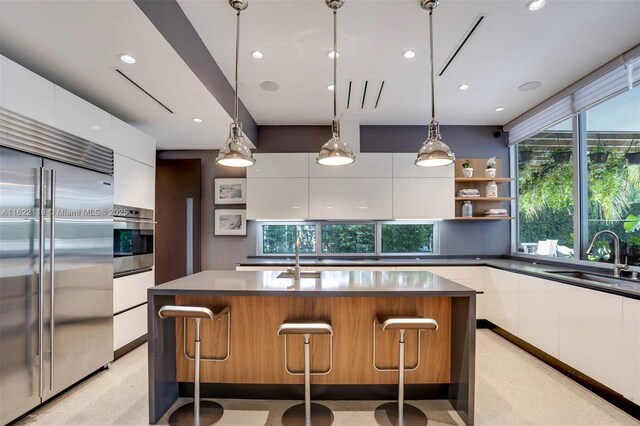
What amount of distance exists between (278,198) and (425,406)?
285 centimetres

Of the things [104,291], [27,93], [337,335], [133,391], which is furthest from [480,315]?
[27,93]

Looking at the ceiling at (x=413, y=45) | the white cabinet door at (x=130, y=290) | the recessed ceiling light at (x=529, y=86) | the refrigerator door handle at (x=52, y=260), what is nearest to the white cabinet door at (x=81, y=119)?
the refrigerator door handle at (x=52, y=260)

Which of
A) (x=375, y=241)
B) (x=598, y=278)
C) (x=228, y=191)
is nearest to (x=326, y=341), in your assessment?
(x=375, y=241)

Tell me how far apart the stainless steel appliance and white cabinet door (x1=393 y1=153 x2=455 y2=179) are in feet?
10.8

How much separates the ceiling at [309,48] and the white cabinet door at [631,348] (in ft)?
6.86

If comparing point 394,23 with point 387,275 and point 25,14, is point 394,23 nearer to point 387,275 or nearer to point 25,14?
point 387,275

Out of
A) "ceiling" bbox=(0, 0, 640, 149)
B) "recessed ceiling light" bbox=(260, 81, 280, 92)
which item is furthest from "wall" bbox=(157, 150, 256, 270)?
"recessed ceiling light" bbox=(260, 81, 280, 92)

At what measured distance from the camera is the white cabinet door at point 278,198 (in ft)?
13.8

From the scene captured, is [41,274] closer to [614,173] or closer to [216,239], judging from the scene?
[216,239]

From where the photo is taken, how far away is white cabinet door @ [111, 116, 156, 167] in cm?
300

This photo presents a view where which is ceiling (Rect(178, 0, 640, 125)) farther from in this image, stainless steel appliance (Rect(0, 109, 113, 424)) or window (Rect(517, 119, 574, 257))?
stainless steel appliance (Rect(0, 109, 113, 424))

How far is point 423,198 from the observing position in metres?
4.25

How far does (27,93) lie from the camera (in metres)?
2.11

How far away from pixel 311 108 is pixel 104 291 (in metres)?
2.93
